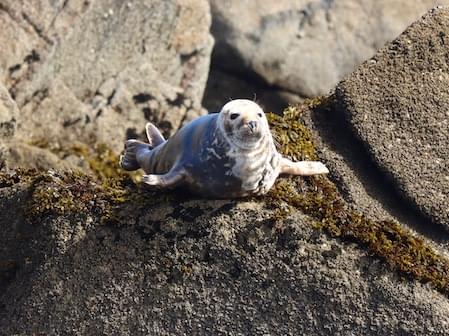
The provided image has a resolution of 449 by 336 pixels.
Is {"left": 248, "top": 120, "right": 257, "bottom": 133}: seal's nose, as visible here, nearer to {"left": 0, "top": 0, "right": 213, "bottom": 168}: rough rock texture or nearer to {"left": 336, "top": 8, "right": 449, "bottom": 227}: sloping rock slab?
{"left": 336, "top": 8, "right": 449, "bottom": 227}: sloping rock slab

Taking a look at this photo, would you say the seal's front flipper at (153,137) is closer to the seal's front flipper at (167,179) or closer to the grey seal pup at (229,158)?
the grey seal pup at (229,158)

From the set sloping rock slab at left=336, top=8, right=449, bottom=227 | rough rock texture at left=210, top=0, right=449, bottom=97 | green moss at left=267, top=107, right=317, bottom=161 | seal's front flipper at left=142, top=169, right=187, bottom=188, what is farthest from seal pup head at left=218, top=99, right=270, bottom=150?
rough rock texture at left=210, top=0, right=449, bottom=97

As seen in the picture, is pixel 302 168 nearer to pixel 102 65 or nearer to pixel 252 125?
pixel 252 125

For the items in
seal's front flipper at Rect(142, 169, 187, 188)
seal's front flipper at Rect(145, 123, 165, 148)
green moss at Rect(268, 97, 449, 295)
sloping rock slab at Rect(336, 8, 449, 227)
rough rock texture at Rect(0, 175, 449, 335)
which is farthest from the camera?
seal's front flipper at Rect(145, 123, 165, 148)

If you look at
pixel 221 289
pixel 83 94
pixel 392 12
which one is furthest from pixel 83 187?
pixel 392 12

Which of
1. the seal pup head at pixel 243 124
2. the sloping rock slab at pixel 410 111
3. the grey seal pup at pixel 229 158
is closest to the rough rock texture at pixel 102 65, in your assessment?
the sloping rock slab at pixel 410 111

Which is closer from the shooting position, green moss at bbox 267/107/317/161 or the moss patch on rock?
the moss patch on rock
